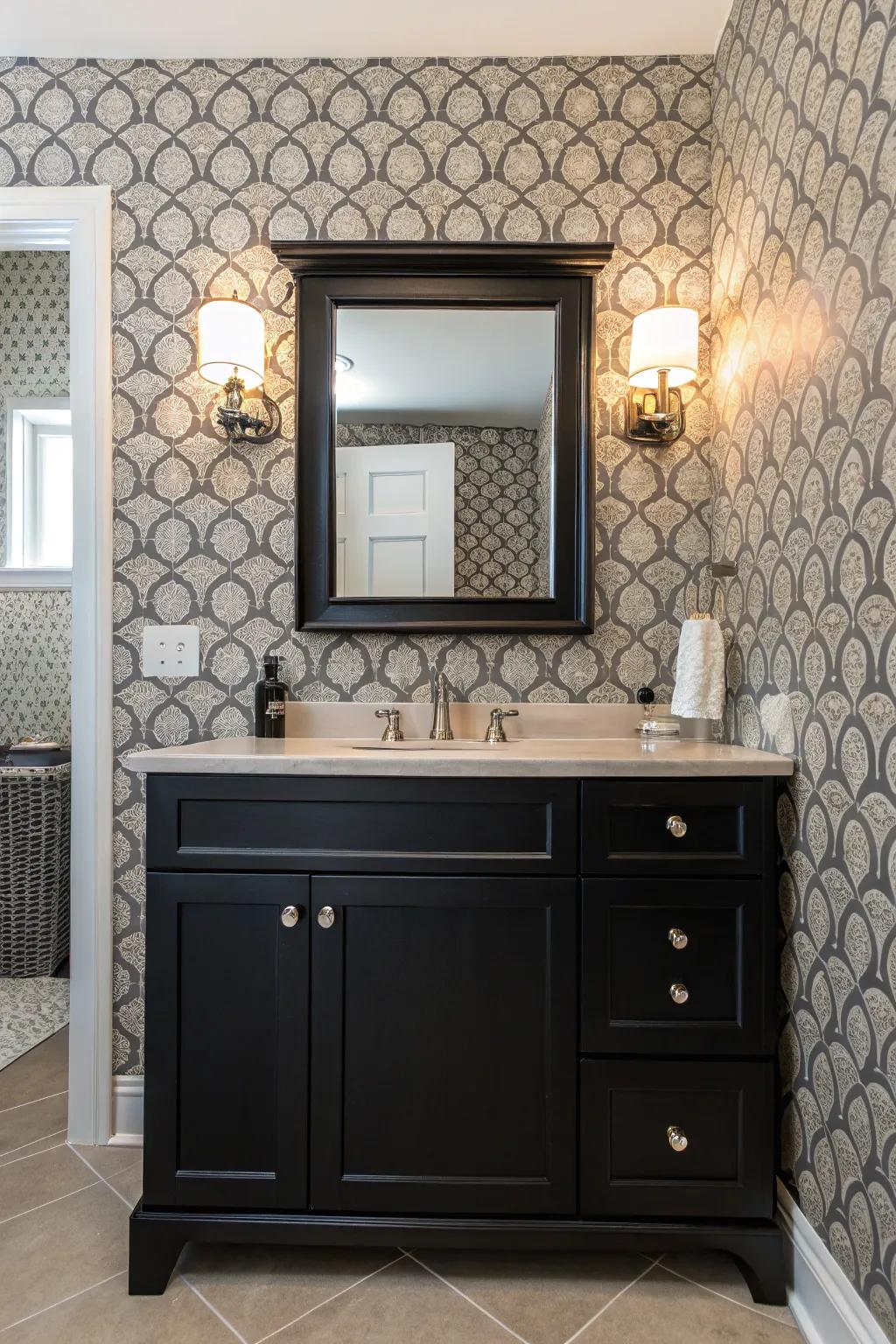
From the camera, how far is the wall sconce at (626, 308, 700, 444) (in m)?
1.71

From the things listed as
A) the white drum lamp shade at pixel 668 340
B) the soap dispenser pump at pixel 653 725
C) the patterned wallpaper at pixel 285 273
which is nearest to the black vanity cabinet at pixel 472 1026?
the soap dispenser pump at pixel 653 725

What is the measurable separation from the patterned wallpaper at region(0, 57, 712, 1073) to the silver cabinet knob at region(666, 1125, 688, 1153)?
91 cm

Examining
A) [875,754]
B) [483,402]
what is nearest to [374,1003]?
[875,754]

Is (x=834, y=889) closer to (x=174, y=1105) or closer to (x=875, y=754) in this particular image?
(x=875, y=754)

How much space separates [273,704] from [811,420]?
1.24 m

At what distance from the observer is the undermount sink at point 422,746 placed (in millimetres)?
1654

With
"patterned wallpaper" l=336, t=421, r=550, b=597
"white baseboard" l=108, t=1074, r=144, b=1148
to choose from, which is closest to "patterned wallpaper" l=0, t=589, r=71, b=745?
"white baseboard" l=108, t=1074, r=144, b=1148

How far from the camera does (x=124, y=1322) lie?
4.18 ft

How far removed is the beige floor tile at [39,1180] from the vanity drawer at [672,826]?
4.41 feet

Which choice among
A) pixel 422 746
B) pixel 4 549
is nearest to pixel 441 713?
pixel 422 746

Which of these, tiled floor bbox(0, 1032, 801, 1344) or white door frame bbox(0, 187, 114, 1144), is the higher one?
white door frame bbox(0, 187, 114, 1144)

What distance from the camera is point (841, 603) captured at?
3.85 ft

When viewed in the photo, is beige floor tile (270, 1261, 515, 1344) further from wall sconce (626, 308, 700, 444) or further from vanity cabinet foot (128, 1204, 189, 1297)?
wall sconce (626, 308, 700, 444)

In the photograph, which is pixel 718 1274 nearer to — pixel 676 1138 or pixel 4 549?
pixel 676 1138
